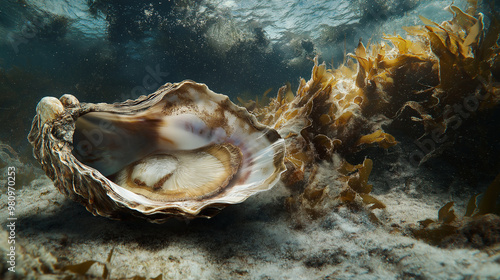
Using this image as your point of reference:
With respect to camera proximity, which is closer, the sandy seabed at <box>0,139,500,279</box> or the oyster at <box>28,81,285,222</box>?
the sandy seabed at <box>0,139,500,279</box>

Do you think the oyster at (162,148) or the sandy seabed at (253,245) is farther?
the oyster at (162,148)

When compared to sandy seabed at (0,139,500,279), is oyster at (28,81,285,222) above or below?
above

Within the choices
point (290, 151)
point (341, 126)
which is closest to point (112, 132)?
point (290, 151)

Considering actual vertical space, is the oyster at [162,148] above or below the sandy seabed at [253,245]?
above

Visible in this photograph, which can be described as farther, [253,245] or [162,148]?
[162,148]

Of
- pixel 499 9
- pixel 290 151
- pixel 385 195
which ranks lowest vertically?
pixel 385 195

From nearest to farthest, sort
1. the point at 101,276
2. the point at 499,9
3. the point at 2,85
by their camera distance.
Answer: the point at 101,276 < the point at 499,9 < the point at 2,85

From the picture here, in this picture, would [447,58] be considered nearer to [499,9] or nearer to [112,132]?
[112,132]

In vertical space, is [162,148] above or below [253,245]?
above
